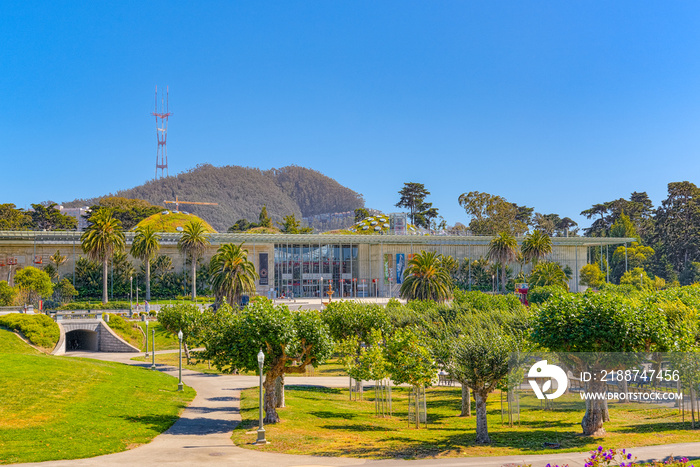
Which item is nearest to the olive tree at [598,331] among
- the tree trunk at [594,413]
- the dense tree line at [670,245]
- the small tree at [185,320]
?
the tree trunk at [594,413]

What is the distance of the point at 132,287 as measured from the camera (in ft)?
323

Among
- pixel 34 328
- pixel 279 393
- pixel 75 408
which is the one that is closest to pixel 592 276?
pixel 279 393

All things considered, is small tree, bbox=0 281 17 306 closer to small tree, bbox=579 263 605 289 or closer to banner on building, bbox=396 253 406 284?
banner on building, bbox=396 253 406 284

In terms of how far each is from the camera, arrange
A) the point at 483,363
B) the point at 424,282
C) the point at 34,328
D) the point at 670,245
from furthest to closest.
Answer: the point at 670,245
the point at 424,282
the point at 34,328
the point at 483,363

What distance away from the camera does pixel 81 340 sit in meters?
65.8

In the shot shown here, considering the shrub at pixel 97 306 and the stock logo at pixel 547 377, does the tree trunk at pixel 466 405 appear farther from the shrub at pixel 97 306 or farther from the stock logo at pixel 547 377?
the shrub at pixel 97 306

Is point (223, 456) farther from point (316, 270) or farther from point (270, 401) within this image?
point (316, 270)

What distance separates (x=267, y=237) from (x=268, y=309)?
246ft

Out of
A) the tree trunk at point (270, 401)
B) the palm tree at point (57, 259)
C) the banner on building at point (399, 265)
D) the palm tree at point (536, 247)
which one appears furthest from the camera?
the banner on building at point (399, 265)

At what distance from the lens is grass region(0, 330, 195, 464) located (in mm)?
23620

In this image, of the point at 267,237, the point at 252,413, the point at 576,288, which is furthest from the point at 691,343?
the point at 576,288

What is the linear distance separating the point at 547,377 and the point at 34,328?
4925 centimetres

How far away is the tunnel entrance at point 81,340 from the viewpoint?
208 ft

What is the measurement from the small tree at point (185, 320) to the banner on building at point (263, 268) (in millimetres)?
53850
